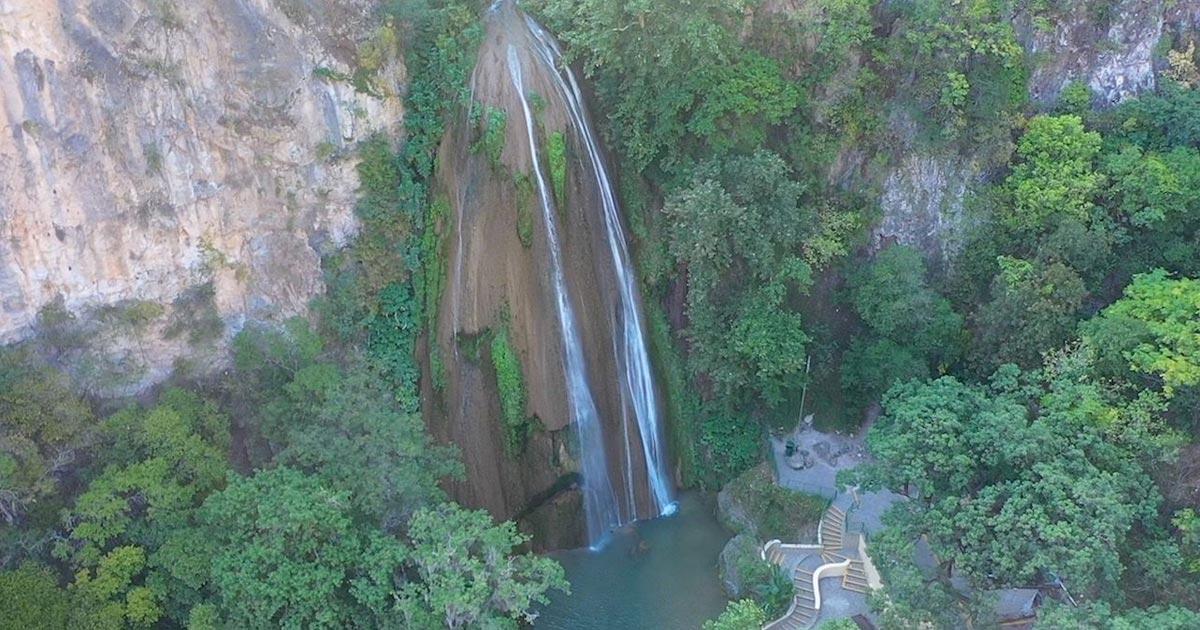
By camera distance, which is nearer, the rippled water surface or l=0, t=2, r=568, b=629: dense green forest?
l=0, t=2, r=568, b=629: dense green forest

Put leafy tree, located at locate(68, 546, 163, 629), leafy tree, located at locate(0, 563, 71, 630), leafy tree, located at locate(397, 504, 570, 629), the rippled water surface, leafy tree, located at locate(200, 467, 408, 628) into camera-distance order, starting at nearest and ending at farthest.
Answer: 1. leafy tree, located at locate(0, 563, 71, 630)
2. leafy tree, located at locate(68, 546, 163, 629)
3. leafy tree, located at locate(200, 467, 408, 628)
4. leafy tree, located at locate(397, 504, 570, 629)
5. the rippled water surface

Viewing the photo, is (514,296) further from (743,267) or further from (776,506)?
(776,506)

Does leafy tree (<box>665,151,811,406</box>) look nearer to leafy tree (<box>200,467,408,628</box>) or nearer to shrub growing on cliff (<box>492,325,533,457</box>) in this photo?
shrub growing on cliff (<box>492,325,533,457</box>)

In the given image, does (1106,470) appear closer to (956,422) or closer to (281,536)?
(956,422)

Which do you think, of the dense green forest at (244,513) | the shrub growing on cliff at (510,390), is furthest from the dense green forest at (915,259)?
the dense green forest at (244,513)

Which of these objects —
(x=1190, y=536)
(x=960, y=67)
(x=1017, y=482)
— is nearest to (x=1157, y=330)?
(x=1190, y=536)

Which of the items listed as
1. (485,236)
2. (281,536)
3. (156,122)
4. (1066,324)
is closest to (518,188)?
(485,236)

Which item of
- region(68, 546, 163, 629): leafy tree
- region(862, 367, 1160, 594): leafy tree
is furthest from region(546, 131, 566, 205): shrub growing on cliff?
region(68, 546, 163, 629): leafy tree
